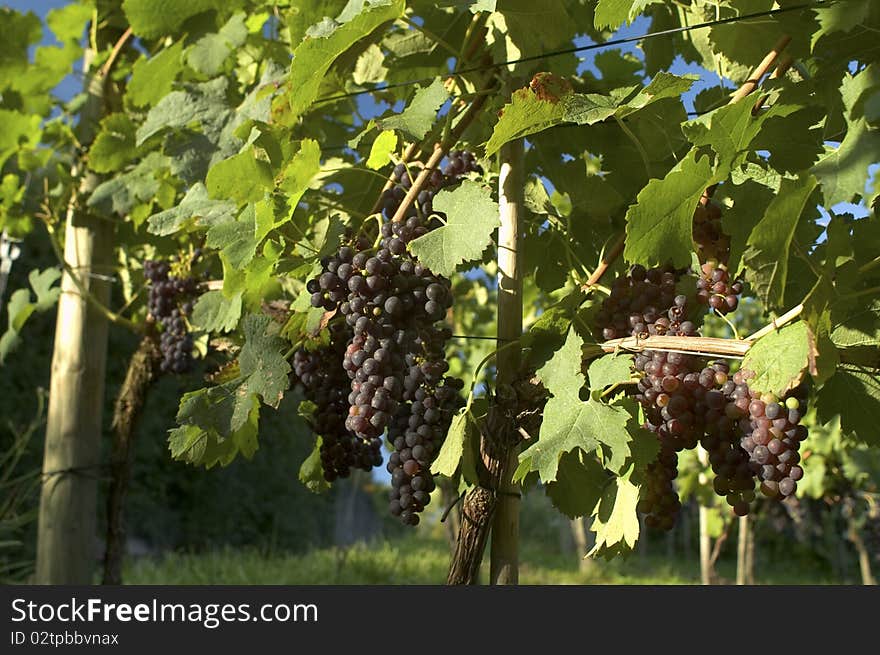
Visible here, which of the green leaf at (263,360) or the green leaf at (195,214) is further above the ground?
the green leaf at (195,214)

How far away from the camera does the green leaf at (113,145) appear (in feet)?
8.62

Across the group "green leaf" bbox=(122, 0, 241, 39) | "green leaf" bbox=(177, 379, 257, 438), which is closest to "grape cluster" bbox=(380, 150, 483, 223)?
"green leaf" bbox=(177, 379, 257, 438)

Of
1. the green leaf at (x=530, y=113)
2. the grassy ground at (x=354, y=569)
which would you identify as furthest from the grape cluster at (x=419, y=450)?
the grassy ground at (x=354, y=569)

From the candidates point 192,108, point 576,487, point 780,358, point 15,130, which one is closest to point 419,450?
point 576,487

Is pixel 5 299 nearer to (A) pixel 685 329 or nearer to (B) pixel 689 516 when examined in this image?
(A) pixel 685 329

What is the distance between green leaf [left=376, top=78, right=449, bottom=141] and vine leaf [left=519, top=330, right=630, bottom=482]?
0.43 metres

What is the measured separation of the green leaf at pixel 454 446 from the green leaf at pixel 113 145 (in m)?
1.74

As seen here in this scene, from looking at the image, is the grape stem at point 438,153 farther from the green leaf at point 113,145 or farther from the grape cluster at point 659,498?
the green leaf at point 113,145

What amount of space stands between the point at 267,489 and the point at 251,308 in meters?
7.26

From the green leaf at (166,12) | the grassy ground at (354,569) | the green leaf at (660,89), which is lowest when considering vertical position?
the grassy ground at (354,569)

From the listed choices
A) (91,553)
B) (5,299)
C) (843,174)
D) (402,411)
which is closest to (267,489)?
(5,299)

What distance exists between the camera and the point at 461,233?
→ 1335mm

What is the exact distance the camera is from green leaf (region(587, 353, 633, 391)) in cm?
124

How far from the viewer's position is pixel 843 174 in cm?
106
